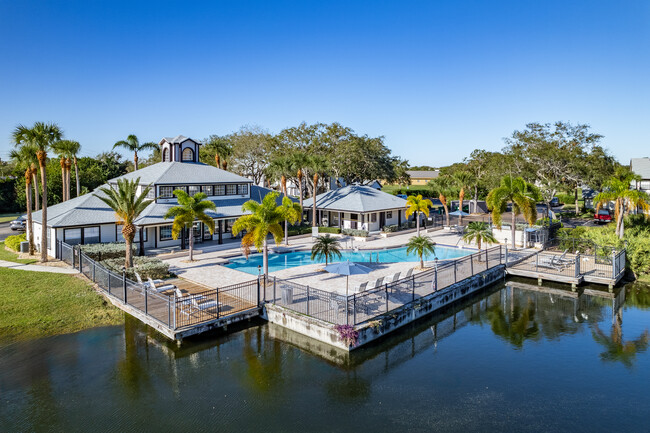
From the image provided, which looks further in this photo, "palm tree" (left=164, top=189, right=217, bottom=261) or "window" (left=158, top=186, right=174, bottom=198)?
"window" (left=158, top=186, right=174, bottom=198)

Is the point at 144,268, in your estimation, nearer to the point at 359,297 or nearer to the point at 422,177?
the point at 359,297

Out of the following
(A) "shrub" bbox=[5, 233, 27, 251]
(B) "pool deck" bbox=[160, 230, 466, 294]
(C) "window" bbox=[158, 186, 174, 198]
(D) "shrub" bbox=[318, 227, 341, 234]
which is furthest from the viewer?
(D) "shrub" bbox=[318, 227, 341, 234]

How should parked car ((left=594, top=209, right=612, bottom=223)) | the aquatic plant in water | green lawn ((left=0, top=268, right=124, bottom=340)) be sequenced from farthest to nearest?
parked car ((left=594, top=209, right=612, bottom=223))
green lawn ((left=0, top=268, right=124, bottom=340))
the aquatic plant in water

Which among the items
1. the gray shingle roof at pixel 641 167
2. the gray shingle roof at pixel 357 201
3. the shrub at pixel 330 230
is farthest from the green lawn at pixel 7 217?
the gray shingle roof at pixel 641 167

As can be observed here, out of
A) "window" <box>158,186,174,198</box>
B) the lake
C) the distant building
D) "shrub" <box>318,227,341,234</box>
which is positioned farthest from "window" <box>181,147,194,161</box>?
the distant building

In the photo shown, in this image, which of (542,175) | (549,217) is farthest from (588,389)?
(542,175)

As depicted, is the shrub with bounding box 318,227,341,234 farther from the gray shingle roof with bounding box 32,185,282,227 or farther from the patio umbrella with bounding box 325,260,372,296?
the patio umbrella with bounding box 325,260,372,296

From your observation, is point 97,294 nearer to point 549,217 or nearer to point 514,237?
point 514,237

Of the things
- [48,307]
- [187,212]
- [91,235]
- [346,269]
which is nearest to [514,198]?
[346,269]
